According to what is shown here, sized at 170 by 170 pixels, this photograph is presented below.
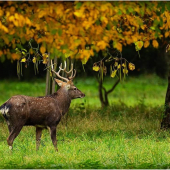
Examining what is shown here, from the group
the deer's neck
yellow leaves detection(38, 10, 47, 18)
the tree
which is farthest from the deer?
yellow leaves detection(38, 10, 47, 18)

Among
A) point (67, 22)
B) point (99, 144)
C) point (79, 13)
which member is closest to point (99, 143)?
point (99, 144)

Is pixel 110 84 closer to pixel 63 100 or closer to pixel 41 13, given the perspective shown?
pixel 63 100

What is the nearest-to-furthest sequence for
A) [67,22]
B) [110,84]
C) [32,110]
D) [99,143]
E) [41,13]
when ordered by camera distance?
[41,13]
[67,22]
[32,110]
[99,143]
[110,84]

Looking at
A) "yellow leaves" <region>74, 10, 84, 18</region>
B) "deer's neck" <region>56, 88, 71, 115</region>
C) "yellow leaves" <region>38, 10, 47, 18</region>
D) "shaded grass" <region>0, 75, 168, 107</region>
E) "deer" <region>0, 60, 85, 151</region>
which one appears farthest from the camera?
"shaded grass" <region>0, 75, 168, 107</region>

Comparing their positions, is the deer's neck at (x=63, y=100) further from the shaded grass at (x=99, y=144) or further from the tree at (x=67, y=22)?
the tree at (x=67, y=22)

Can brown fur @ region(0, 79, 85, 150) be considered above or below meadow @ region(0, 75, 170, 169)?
above

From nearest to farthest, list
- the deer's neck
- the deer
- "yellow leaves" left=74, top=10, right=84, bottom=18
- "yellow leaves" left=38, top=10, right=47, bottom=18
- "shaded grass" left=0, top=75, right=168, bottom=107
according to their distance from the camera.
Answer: "yellow leaves" left=74, top=10, right=84, bottom=18 → "yellow leaves" left=38, top=10, right=47, bottom=18 → the deer → the deer's neck → "shaded grass" left=0, top=75, right=168, bottom=107

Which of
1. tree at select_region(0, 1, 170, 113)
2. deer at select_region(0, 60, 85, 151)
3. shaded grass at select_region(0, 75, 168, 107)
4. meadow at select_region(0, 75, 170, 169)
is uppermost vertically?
tree at select_region(0, 1, 170, 113)

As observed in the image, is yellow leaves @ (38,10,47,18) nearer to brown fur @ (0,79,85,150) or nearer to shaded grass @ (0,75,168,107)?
brown fur @ (0,79,85,150)

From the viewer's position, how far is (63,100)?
12703mm

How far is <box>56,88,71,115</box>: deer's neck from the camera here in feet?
41.4

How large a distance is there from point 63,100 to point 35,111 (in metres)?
0.93

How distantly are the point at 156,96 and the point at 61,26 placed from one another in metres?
19.4

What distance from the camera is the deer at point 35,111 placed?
11.6 meters
